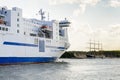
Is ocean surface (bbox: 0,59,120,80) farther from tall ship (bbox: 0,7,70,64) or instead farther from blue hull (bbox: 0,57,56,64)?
tall ship (bbox: 0,7,70,64)

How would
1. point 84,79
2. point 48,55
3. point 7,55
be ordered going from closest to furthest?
point 84,79 → point 7,55 → point 48,55

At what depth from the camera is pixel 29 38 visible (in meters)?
56.0

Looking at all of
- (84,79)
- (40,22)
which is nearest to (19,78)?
(84,79)

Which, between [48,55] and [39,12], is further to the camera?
[39,12]

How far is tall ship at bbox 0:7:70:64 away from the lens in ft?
164

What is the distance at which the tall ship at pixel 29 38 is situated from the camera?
50.0m

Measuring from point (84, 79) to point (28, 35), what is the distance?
87.8ft

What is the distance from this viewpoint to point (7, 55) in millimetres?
49625

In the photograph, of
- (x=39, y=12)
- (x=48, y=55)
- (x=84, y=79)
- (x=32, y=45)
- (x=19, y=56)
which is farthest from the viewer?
(x=39, y=12)

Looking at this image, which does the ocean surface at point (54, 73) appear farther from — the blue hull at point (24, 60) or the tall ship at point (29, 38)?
the tall ship at point (29, 38)

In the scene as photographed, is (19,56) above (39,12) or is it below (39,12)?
below

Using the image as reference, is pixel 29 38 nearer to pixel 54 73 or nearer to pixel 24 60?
pixel 24 60

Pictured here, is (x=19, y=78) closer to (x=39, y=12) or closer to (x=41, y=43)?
(x=41, y=43)

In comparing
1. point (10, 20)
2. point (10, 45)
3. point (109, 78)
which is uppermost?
point (10, 20)
